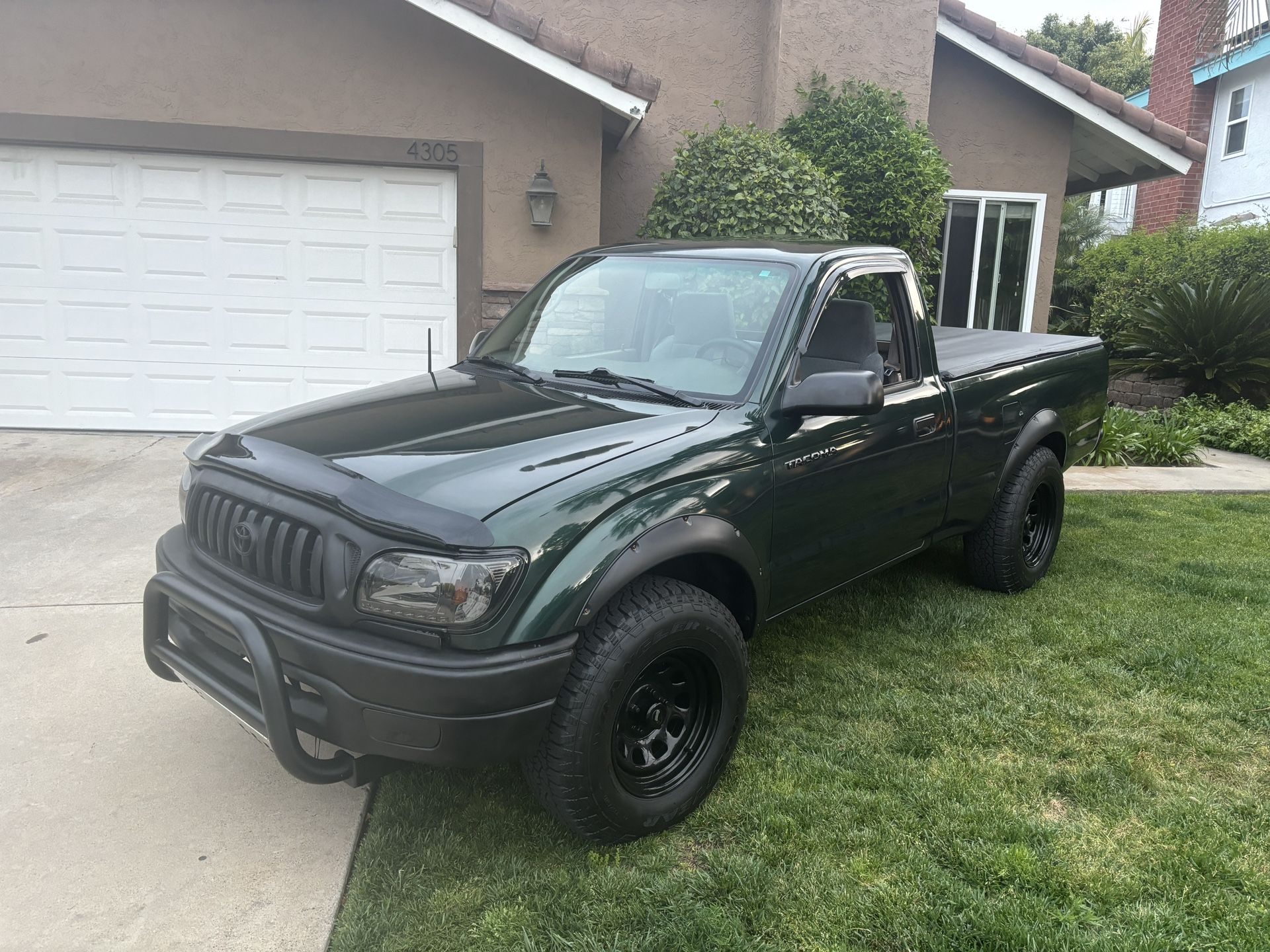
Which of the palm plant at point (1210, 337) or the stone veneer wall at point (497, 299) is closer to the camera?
the stone veneer wall at point (497, 299)

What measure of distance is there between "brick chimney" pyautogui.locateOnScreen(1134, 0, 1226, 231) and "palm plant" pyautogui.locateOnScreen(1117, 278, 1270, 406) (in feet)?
24.5

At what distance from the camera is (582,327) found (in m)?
3.94

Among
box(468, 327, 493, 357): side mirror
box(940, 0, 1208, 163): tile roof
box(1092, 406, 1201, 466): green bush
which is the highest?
box(940, 0, 1208, 163): tile roof

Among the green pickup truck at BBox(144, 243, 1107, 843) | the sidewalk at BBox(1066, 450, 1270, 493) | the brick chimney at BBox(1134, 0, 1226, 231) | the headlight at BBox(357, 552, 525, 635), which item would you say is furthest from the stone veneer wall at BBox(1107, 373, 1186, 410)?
the headlight at BBox(357, 552, 525, 635)

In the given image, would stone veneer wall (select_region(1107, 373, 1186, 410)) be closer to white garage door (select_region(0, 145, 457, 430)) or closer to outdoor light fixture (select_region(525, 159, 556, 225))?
outdoor light fixture (select_region(525, 159, 556, 225))

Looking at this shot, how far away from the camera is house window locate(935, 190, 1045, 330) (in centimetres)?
1052

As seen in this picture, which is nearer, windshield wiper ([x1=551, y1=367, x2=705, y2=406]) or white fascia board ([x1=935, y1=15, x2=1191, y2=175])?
windshield wiper ([x1=551, y1=367, x2=705, y2=406])

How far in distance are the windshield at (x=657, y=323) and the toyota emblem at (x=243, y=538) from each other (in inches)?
54.5

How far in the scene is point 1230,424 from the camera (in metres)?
10.1

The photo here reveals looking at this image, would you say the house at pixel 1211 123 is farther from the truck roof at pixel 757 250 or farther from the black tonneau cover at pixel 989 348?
the truck roof at pixel 757 250

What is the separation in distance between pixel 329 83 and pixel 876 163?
4897 millimetres

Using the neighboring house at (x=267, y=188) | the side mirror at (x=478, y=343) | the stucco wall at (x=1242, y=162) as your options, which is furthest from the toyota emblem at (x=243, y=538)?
the stucco wall at (x=1242, y=162)

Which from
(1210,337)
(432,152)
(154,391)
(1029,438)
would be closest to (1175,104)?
(1210,337)

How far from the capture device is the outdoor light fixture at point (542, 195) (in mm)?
8047
